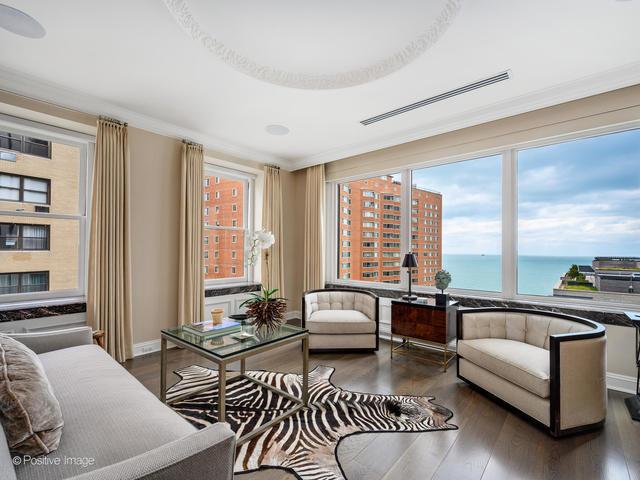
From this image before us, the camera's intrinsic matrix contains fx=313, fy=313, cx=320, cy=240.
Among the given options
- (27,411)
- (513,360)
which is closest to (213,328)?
(27,411)

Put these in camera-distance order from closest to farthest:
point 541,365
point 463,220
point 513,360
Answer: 1. point 541,365
2. point 513,360
3. point 463,220

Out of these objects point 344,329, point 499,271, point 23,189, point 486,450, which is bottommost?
point 486,450

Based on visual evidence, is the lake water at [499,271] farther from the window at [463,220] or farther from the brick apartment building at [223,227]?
the brick apartment building at [223,227]

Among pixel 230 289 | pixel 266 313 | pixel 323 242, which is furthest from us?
pixel 323 242

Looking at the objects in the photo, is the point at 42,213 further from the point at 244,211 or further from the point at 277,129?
the point at 277,129

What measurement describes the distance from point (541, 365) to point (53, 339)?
357 centimetres

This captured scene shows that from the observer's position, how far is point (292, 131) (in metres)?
4.07

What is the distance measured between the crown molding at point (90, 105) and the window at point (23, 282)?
1709mm

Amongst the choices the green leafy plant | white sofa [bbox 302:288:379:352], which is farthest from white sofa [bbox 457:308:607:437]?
white sofa [bbox 302:288:379:352]

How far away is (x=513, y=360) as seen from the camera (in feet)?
7.77

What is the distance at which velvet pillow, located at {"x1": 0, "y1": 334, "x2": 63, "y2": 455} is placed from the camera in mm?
1150

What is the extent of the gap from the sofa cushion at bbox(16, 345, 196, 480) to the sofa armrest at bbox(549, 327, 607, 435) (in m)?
2.24

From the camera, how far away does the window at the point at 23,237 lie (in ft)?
9.86

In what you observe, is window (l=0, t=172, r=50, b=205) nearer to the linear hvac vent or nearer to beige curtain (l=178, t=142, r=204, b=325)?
beige curtain (l=178, t=142, r=204, b=325)
